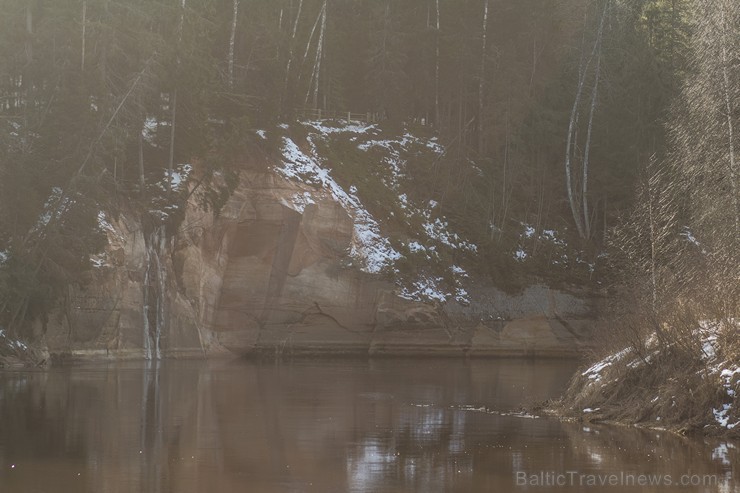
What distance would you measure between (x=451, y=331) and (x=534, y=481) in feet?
130

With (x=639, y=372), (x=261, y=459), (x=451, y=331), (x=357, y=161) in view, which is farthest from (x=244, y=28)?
(x=261, y=459)

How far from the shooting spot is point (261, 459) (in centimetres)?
1720

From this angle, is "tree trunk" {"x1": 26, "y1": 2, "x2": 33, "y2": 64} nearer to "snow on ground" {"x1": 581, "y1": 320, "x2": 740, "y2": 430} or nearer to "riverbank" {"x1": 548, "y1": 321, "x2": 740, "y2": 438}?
"riverbank" {"x1": 548, "y1": 321, "x2": 740, "y2": 438}

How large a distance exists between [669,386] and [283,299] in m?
32.4

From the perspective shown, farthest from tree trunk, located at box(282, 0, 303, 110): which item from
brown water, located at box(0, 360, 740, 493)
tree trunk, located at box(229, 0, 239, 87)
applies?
brown water, located at box(0, 360, 740, 493)

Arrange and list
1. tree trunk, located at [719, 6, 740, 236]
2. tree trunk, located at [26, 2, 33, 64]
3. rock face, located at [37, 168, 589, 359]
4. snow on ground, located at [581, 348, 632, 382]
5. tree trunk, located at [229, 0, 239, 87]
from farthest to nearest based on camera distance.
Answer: tree trunk, located at [229, 0, 239, 87] < rock face, located at [37, 168, 589, 359] < tree trunk, located at [26, 2, 33, 64] < tree trunk, located at [719, 6, 740, 236] < snow on ground, located at [581, 348, 632, 382]

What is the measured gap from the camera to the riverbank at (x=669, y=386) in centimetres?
2038

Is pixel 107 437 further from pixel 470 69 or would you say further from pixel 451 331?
Result: pixel 470 69

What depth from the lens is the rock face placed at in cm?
4862

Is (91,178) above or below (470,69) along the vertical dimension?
below

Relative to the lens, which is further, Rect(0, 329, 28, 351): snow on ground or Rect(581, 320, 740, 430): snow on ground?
Rect(0, 329, 28, 351): snow on ground

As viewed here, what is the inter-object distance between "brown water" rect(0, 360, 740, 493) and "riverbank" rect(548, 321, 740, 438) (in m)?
0.76

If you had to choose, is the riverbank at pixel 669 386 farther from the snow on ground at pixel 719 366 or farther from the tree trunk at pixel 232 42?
the tree trunk at pixel 232 42

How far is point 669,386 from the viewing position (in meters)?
21.9
